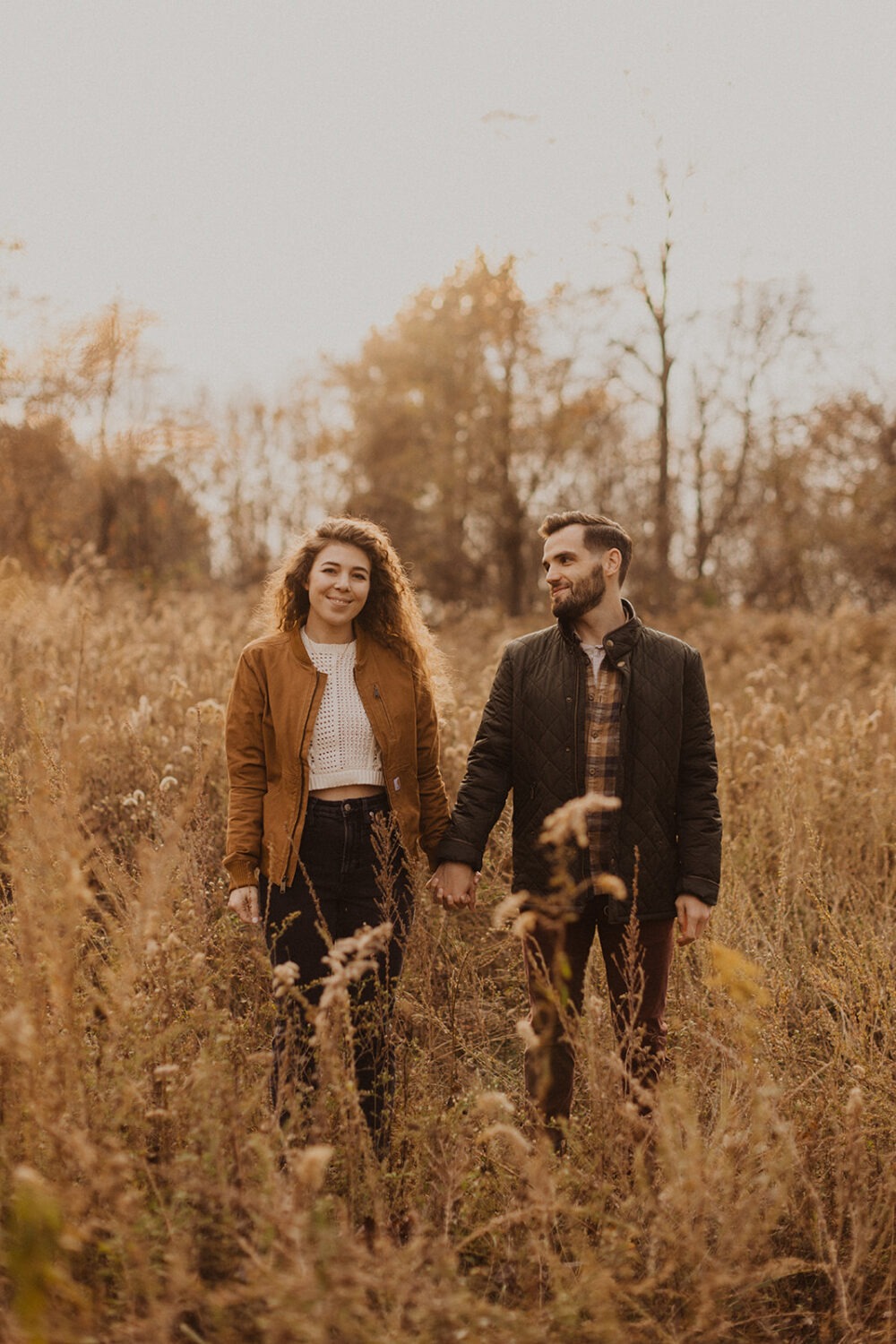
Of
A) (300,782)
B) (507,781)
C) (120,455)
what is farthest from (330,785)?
(120,455)

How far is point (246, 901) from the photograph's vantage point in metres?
3.06

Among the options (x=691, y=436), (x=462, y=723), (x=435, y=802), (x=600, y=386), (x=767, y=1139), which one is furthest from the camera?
(x=691, y=436)

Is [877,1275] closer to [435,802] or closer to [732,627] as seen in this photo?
[435,802]

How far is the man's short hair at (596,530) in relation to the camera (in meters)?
3.26

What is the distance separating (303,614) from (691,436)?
28203mm

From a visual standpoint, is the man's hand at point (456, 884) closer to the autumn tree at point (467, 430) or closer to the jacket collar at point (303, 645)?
the jacket collar at point (303, 645)

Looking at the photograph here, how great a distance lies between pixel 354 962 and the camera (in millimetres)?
1985

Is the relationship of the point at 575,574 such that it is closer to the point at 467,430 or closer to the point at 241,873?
the point at 241,873

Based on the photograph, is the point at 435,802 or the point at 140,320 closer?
the point at 435,802

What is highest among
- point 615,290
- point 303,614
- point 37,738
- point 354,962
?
point 615,290

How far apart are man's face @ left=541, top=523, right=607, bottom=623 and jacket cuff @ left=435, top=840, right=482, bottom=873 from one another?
0.86m

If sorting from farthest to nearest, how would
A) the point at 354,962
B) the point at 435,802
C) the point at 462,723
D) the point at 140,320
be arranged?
the point at 140,320, the point at 462,723, the point at 435,802, the point at 354,962

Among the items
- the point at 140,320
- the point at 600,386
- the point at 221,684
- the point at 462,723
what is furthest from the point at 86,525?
the point at 462,723

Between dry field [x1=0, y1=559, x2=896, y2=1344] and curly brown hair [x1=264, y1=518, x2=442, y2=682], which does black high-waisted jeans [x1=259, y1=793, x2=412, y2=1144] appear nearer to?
dry field [x1=0, y1=559, x2=896, y2=1344]
